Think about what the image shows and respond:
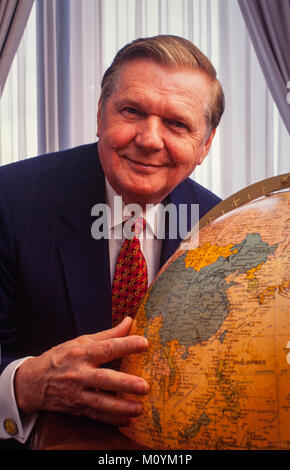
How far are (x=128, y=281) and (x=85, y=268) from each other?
0.42 feet

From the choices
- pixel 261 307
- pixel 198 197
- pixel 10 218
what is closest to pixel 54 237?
pixel 10 218

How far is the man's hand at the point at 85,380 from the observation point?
2.57ft

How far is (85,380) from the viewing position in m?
0.86

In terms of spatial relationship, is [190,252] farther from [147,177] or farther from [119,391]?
[147,177]

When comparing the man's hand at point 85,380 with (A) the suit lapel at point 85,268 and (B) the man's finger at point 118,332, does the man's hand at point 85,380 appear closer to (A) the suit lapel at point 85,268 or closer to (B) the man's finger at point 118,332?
(B) the man's finger at point 118,332

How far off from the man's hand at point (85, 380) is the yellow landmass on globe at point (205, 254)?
0.15 meters

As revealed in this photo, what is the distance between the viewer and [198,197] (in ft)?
5.60

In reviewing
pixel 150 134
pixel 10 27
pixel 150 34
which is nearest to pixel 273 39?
pixel 150 34

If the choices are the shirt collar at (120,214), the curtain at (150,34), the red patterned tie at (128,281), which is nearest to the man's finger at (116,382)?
the red patterned tie at (128,281)

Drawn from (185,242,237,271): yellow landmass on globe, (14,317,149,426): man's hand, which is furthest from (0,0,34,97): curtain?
(185,242,237,271): yellow landmass on globe

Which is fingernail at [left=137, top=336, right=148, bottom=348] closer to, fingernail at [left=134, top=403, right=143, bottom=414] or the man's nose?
fingernail at [left=134, top=403, right=143, bottom=414]

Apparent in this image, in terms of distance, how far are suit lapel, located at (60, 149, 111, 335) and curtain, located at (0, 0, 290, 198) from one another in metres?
1.80

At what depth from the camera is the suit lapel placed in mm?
1335

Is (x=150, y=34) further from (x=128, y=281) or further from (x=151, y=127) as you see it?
(x=128, y=281)
